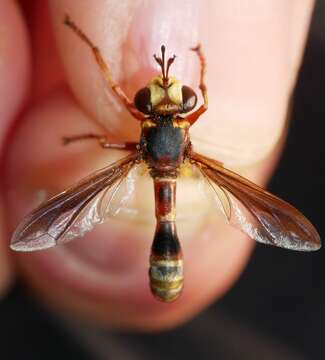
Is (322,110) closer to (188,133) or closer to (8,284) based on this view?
(188,133)

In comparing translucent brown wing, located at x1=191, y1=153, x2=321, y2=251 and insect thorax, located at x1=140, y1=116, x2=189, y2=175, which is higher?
insect thorax, located at x1=140, y1=116, x2=189, y2=175

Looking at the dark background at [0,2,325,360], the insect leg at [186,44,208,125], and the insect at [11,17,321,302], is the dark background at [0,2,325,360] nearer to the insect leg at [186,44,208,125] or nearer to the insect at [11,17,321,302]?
the insect at [11,17,321,302]

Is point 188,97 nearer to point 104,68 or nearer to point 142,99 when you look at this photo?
point 142,99

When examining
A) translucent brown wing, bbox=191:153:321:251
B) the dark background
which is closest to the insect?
translucent brown wing, bbox=191:153:321:251

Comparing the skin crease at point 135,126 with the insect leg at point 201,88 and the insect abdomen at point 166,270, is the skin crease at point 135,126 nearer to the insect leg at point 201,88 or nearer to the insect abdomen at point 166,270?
the insect leg at point 201,88

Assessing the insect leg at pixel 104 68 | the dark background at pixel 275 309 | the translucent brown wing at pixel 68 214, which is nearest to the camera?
the translucent brown wing at pixel 68 214

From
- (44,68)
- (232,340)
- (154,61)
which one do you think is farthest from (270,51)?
(232,340)

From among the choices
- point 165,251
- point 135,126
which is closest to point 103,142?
point 135,126

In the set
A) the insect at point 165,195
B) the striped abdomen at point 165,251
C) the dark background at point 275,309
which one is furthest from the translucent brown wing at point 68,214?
the dark background at point 275,309
